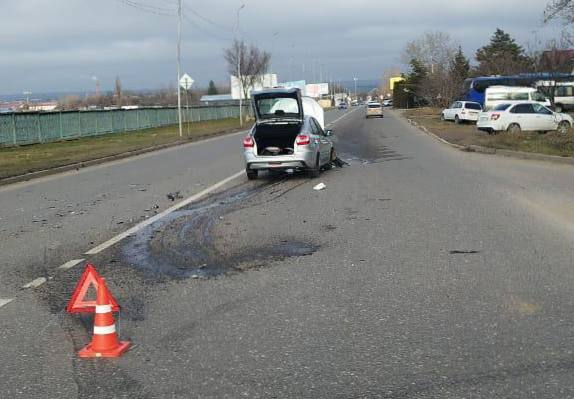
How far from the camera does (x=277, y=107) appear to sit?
18.7 m

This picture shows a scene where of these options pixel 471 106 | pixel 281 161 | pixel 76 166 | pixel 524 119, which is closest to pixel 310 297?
pixel 281 161

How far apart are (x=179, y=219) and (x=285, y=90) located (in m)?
8.02

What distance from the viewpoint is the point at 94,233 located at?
9.17m

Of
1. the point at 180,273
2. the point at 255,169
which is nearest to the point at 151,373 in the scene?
the point at 180,273

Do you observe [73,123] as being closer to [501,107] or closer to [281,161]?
[501,107]

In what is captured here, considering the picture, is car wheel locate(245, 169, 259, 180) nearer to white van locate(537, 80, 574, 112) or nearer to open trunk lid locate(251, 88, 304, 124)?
open trunk lid locate(251, 88, 304, 124)

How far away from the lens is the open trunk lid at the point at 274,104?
54.0 feet

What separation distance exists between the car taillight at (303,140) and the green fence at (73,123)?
808 inches

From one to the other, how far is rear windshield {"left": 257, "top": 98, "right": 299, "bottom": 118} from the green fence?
17251 millimetres

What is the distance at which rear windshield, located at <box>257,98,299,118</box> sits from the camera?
666 inches

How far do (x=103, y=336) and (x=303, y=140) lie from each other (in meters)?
10.6

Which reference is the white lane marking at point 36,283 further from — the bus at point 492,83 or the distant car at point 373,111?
the distant car at point 373,111

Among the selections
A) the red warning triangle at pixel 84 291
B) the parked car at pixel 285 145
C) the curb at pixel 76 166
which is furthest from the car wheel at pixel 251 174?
the red warning triangle at pixel 84 291

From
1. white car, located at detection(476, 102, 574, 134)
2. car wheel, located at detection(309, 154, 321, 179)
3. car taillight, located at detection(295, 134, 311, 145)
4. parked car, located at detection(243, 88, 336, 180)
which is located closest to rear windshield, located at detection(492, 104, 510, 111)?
white car, located at detection(476, 102, 574, 134)
